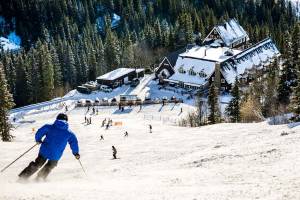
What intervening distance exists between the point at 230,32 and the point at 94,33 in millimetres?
39349

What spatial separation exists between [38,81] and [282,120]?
52.5 metres

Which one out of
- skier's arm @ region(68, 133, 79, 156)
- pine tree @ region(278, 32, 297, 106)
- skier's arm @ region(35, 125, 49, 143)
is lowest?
skier's arm @ region(68, 133, 79, 156)

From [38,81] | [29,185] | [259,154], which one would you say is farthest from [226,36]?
[29,185]

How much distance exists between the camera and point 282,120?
101 feet

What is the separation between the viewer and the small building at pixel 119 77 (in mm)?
69562

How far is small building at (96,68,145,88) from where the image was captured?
6956cm

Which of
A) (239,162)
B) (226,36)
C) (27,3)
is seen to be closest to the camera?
(239,162)

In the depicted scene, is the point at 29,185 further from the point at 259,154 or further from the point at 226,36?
the point at 226,36

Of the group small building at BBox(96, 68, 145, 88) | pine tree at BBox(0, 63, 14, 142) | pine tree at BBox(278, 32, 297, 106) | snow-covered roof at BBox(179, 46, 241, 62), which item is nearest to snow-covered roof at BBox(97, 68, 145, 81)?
small building at BBox(96, 68, 145, 88)

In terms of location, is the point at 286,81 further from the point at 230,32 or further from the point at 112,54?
the point at 112,54

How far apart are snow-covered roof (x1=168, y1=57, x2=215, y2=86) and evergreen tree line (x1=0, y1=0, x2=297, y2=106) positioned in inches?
556

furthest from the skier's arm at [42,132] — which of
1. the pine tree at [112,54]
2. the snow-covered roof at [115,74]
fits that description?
→ the pine tree at [112,54]

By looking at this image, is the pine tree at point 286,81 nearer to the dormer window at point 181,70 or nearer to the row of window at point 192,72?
the row of window at point 192,72

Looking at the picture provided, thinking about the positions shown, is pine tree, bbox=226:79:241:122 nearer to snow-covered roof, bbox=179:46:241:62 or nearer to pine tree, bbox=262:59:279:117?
pine tree, bbox=262:59:279:117
